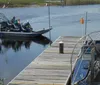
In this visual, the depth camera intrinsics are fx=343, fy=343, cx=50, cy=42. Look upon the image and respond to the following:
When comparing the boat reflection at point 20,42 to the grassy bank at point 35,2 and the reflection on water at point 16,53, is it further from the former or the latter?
the grassy bank at point 35,2

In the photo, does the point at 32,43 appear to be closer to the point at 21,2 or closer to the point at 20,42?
the point at 20,42

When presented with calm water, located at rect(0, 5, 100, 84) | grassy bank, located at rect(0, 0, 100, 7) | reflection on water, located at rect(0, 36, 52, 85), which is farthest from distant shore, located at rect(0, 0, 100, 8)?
reflection on water, located at rect(0, 36, 52, 85)

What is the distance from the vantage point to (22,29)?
25.4m

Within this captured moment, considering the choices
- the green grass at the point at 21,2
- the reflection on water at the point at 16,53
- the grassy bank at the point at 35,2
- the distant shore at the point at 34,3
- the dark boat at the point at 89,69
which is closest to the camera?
the dark boat at the point at 89,69

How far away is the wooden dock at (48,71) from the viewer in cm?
1105

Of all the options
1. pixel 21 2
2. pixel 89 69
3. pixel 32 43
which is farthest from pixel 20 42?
pixel 21 2

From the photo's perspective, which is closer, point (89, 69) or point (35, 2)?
point (89, 69)

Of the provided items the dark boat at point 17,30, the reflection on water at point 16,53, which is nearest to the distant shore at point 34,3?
the dark boat at point 17,30

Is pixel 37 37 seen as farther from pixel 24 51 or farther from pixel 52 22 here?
pixel 52 22

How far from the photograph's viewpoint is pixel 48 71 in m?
12.2

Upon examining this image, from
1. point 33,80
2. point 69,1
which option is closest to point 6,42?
point 33,80

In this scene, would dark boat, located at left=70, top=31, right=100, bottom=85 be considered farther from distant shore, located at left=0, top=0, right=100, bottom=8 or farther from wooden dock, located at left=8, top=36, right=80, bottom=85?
distant shore, located at left=0, top=0, right=100, bottom=8

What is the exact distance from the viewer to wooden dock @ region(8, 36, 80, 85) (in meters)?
11.0

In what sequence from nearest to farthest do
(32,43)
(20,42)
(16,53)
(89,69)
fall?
(89,69) → (16,53) → (32,43) → (20,42)
